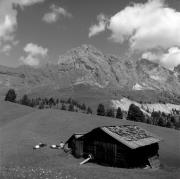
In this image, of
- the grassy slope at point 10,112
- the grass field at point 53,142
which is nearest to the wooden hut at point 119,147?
the grass field at point 53,142

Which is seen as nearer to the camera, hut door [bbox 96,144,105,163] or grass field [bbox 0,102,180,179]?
grass field [bbox 0,102,180,179]

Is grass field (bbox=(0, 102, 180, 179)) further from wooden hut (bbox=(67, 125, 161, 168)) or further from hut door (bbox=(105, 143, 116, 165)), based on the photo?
hut door (bbox=(105, 143, 116, 165))

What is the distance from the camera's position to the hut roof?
178 ft

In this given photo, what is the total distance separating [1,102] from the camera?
140 m

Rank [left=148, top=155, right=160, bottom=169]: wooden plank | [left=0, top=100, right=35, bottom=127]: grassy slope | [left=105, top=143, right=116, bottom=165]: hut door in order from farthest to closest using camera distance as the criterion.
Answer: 1. [left=0, top=100, right=35, bottom=127]: grassy slope
2. [left=148, top=155, right=160, bottom=169]: wooden plank
3. [left=105, top=143, right=116, bottom=165]: hut door

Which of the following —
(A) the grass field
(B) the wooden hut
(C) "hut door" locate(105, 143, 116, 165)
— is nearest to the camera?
(A) the grass field

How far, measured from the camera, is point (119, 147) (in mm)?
54594

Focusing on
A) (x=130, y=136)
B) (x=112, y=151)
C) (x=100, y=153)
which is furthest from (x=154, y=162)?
(x=100, y=153)

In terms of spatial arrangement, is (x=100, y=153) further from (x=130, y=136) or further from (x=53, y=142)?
(x=53, y=142)

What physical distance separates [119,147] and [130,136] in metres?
4.50

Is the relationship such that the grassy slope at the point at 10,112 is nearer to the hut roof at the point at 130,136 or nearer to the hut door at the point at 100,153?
the hut door at the point at 100,153

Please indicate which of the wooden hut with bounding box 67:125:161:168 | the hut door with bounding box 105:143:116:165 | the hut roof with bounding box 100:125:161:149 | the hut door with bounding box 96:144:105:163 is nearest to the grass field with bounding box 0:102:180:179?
the hut door with bounding box 96:144:105:163

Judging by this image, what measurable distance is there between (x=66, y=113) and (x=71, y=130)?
2167 cm

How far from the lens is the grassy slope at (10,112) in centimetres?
11212
